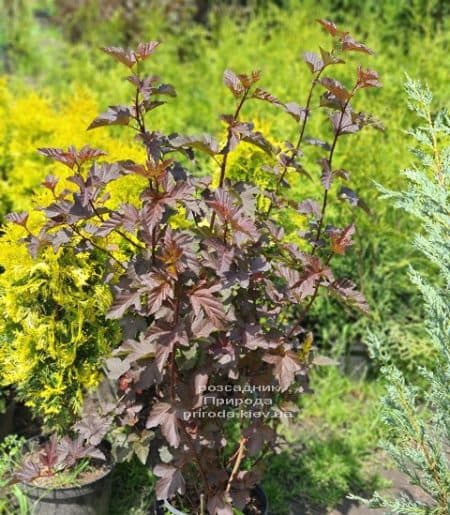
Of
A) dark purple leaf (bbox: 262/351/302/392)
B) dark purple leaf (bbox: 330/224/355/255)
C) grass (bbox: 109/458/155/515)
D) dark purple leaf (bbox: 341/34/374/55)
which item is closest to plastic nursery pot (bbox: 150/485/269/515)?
grass (bbox: 109/458/155/515)

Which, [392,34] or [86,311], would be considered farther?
[392,34]

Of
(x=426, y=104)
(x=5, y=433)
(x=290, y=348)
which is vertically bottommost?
(x=5, y=433)

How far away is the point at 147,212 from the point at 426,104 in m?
0.99

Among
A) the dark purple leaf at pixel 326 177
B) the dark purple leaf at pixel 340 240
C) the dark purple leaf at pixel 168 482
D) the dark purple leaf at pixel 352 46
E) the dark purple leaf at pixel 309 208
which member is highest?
the dark purple leaf at pixel 352 46

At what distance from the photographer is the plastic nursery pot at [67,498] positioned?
260cm

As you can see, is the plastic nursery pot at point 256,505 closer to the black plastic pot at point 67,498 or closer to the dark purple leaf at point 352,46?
the black plastic pot at point 67,498

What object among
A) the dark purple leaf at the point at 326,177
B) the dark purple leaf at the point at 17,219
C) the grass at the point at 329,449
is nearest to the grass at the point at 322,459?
the grass at the point at 329,449

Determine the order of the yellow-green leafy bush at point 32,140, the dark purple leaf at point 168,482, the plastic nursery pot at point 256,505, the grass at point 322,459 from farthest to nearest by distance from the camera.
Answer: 1. the yellow-green leafy bush at point 32,140
2. the grass at point 322,459
3. the plastic nursery pot at point 256,505
4. the dark purple leaf at point 168,482

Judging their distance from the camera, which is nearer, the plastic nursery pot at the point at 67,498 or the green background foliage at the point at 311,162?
the plastic nursery pot at the point at 67,498

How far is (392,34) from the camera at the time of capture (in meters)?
6.22

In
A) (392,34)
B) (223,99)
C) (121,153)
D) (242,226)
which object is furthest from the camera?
(392,34)

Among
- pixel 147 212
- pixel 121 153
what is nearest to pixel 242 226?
pixel 147 212

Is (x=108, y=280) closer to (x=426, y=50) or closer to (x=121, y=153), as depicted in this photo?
(x=121, y=153)

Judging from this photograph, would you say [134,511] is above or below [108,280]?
below
